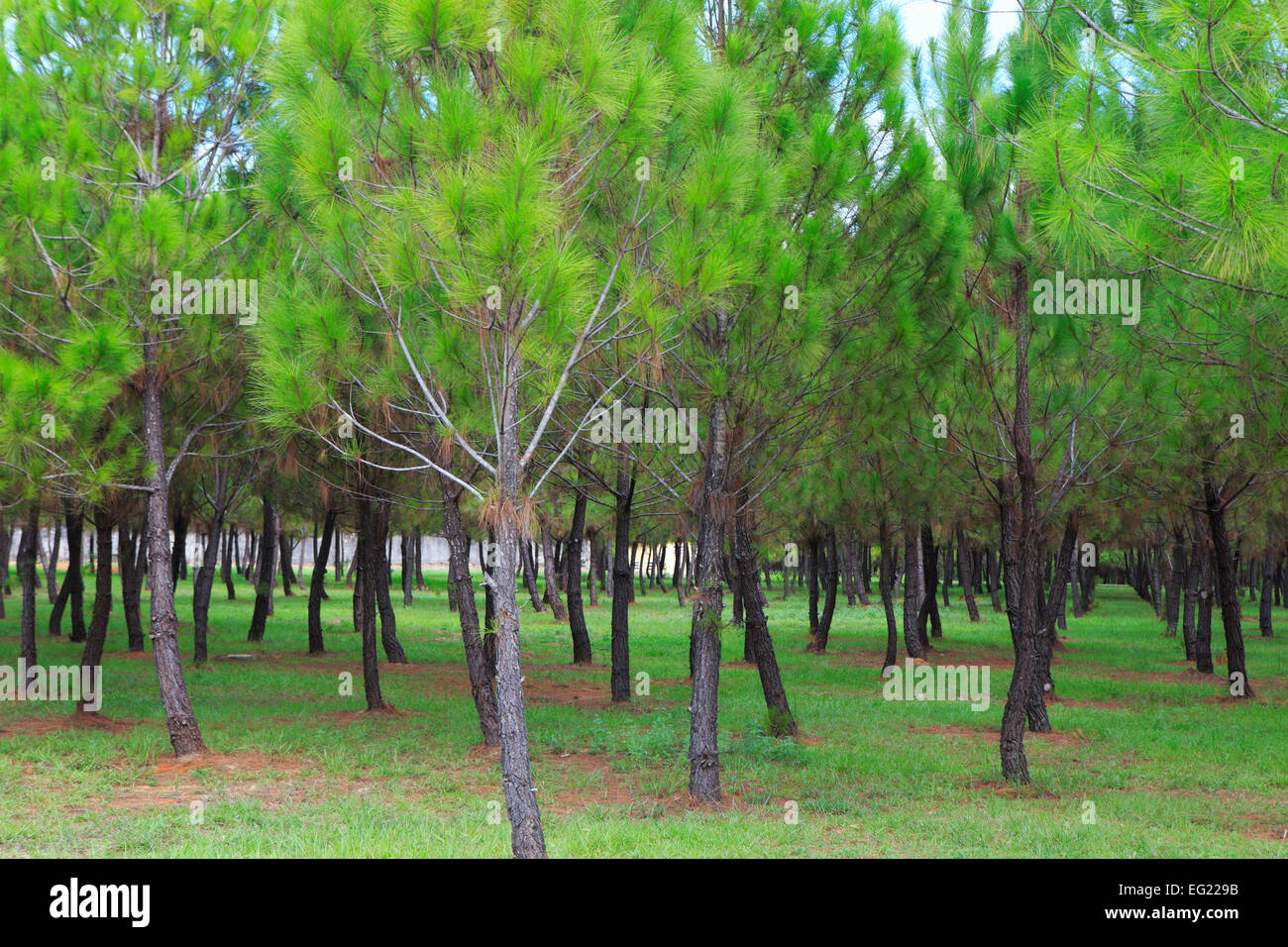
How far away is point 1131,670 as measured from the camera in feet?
65.6

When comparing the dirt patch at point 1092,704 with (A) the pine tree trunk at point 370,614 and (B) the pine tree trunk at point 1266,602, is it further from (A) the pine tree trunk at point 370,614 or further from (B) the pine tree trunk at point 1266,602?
(B) the pine tree trunk at point 1266,602

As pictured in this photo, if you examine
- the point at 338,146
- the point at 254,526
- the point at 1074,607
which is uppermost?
the point at 338,146

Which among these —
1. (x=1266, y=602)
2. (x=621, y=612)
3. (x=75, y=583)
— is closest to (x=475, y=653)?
(x=621, y=612)

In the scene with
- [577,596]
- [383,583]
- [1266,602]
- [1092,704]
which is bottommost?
[1092,704]

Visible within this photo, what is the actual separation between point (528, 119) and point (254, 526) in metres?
36.5

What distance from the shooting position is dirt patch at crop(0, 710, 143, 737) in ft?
37.7

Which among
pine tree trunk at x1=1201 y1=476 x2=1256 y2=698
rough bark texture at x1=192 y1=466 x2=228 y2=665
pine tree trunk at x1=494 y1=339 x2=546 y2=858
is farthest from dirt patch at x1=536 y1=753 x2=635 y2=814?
pine tree trunk at x1=1201 y1=476 x2=1256 y2=698

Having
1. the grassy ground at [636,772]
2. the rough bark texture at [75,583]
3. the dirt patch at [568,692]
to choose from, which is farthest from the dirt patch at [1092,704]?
the rough bark texture at [75,583]

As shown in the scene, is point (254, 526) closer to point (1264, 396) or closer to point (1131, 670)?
point (1131, 670)

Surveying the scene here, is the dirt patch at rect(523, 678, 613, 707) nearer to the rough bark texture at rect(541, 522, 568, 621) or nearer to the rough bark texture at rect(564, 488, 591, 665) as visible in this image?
the rough bark texture at rect(564, 488, 591, 665)

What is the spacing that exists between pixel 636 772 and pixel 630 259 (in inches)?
217

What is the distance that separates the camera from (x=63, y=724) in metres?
11.8

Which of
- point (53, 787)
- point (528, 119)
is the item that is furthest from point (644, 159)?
point (53, 787)

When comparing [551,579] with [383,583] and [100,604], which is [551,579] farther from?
[100,604]
